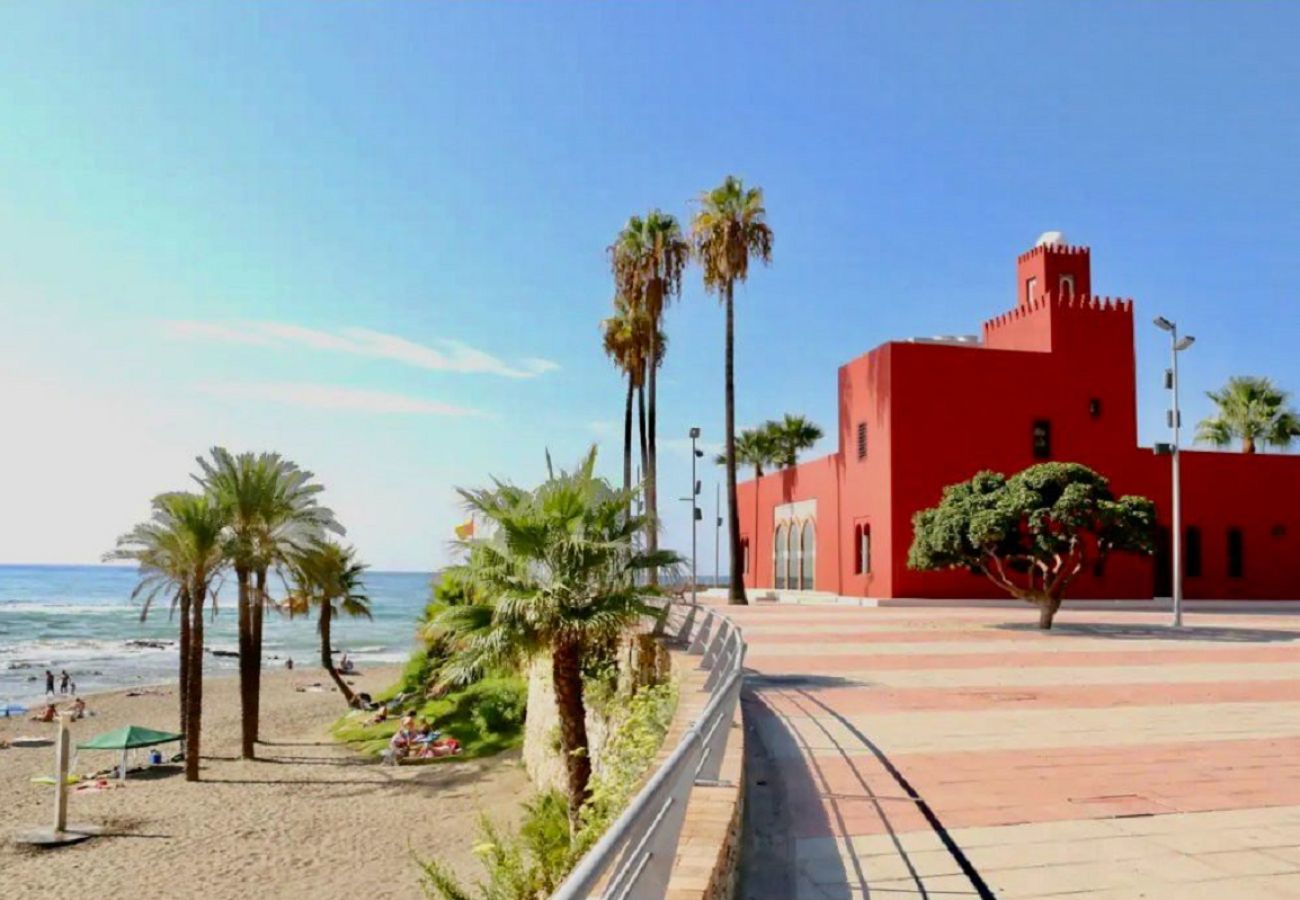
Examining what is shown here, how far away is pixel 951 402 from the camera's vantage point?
32.8m

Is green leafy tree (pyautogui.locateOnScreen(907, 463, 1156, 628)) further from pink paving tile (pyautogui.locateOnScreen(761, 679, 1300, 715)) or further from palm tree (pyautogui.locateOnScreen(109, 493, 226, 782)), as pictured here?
palm tree (pyautogui.locateOnScreen(109, 493, 226, 782))

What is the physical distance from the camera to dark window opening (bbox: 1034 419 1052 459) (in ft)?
109

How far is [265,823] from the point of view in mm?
19438

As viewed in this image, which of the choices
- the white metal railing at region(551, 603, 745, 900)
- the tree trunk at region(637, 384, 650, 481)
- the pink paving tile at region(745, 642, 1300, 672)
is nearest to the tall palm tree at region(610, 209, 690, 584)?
the tree trunk at region(637, 384, 650, 481)

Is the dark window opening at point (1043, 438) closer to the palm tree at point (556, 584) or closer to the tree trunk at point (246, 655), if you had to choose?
the palm tree at point (556, 584)

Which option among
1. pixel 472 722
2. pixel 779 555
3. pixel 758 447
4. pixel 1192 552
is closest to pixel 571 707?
pixel 472 722

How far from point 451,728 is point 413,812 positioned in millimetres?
7565

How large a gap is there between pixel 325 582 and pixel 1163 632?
73.7ft

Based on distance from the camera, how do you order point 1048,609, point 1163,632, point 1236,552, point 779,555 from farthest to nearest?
point 779,555 → point 1236,552 → point 1163,632 → point 1048,609

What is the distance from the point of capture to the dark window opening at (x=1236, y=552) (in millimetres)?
35562

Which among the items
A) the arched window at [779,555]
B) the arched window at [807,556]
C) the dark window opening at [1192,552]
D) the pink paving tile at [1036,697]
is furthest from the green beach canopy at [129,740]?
the dark window opening at [1192,552]

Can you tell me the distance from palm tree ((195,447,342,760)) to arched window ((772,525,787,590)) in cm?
2113

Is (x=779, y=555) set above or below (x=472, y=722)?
above

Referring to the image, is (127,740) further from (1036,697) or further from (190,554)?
(1036,697)
